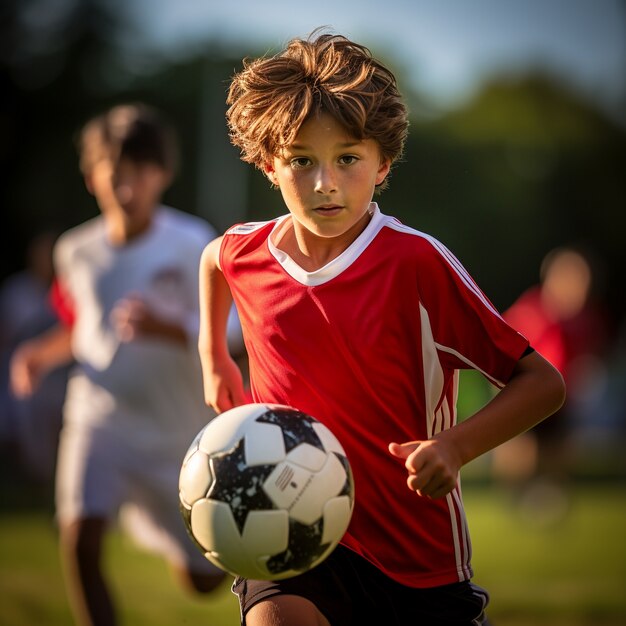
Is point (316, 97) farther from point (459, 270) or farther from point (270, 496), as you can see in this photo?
point (270, 496)

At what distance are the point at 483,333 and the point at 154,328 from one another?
2368 mm

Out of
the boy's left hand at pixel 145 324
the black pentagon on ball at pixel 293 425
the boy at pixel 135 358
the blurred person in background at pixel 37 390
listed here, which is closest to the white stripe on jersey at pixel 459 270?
the black pentagon on ball at pixel 293 425

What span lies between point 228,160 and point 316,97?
30955 millimetres

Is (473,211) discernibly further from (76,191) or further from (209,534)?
(209,534)

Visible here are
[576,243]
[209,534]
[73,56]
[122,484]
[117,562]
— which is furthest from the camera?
[576,243]

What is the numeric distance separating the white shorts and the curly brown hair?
240 cm

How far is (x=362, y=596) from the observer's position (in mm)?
3443

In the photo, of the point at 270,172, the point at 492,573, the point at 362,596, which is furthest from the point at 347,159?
the point at 492,573

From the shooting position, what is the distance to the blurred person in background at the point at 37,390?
11.1 meters

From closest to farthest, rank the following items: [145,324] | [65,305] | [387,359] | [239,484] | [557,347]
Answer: [239,484]
[387,359]
[145,324]
[65,305]
[557,347]

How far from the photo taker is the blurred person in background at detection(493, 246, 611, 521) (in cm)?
1179

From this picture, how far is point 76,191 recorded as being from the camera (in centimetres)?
3020

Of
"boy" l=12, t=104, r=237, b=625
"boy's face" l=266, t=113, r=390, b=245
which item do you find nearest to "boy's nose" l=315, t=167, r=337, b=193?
"boy's face" l=266, t=113, r=390, b=245

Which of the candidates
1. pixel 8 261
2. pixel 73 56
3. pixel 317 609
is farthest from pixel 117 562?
pixel 73 56
